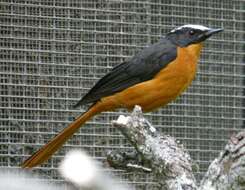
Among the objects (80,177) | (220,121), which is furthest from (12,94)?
(80,177)

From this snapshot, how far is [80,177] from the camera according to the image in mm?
848

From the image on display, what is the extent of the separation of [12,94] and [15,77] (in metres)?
0.11

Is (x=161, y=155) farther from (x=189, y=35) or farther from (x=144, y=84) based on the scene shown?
(x=189, y=35)

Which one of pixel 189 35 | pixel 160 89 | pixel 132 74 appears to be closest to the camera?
pixel 160 89

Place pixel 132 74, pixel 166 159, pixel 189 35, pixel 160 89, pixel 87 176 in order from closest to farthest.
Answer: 1. pixel 87 176
2. pixel 166 159
3. pixel 160 89
4. pixel 132 74
5. pixel 189 35

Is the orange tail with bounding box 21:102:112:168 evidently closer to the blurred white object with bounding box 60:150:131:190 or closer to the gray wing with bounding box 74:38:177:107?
the gray wing with bounding box 74:38:177:107

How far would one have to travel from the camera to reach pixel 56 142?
3.31m

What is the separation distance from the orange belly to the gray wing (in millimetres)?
38

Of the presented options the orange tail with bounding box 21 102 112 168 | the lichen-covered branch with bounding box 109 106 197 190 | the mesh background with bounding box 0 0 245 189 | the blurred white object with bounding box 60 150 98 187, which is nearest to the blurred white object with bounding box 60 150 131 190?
the blurred white object with bounding box 60 150 98 187

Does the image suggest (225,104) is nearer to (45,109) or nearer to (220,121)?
(220,121)

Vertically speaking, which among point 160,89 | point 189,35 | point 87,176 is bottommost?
point 87,176

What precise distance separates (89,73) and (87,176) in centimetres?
315

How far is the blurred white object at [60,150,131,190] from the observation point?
82cm

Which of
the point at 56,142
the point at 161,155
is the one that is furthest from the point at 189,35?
the point at 161,155
